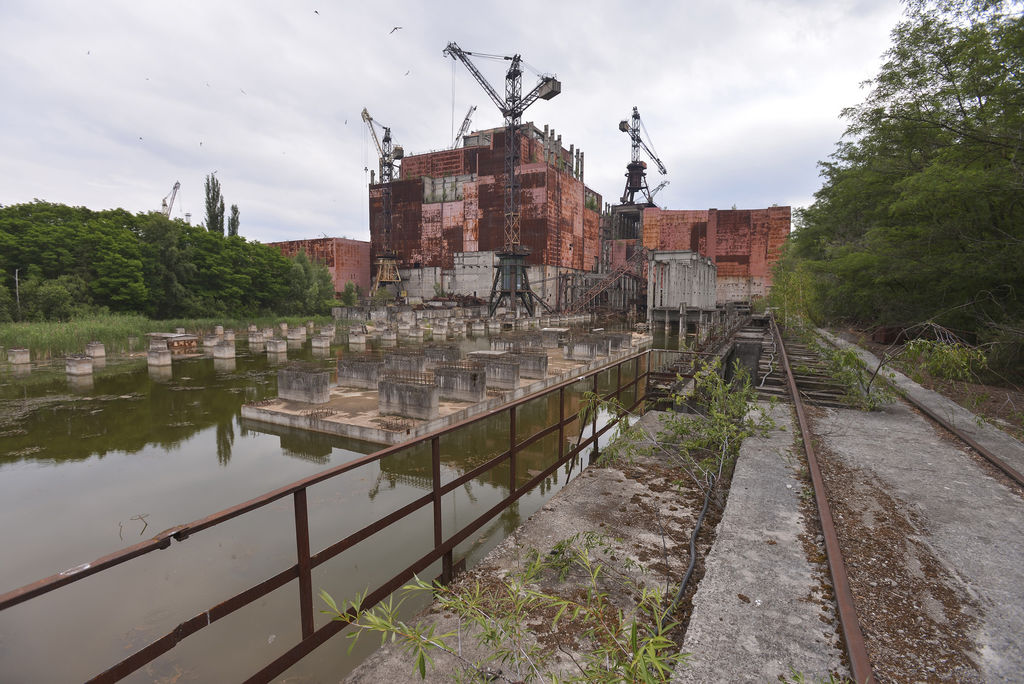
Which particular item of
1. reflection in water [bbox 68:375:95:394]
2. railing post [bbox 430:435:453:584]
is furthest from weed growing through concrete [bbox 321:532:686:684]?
reflection in water [bbox 68:375:95:394]

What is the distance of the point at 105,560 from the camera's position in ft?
5.99

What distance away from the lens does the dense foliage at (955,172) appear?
34.6ft

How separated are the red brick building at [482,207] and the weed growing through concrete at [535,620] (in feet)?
190

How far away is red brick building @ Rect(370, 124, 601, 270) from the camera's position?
60219 millimetres

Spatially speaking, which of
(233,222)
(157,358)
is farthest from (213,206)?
(157,358)

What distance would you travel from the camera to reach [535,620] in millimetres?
3197

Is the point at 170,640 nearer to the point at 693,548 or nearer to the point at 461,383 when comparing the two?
the point at 693,548

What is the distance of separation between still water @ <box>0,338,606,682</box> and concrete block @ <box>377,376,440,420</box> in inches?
48.2

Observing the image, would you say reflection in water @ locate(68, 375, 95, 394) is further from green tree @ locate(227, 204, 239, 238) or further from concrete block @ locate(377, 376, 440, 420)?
green tree @ locate(227, 204, 239, 238)

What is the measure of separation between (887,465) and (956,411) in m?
4.31

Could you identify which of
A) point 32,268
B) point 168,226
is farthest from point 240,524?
point 168,226

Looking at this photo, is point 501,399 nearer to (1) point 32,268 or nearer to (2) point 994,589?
(2) point 994,589

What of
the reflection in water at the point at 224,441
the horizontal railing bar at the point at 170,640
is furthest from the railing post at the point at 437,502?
the reflection in water at the point at 224,441

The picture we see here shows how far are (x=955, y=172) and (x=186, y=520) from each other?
18152 millimetres
